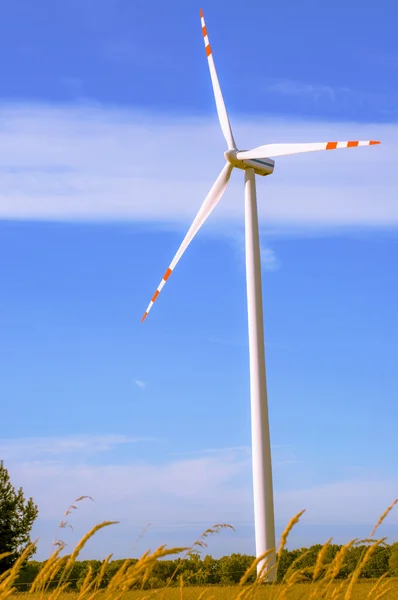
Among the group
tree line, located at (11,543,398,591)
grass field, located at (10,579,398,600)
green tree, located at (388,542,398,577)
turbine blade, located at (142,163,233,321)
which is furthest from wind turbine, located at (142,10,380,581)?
green tree, located at (388,542,398,577)

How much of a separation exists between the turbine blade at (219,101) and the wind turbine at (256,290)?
5 cm

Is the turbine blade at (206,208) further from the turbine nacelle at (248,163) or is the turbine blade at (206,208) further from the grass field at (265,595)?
the grass field at (265,595)

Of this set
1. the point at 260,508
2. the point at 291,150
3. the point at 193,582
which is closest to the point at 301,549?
the point at 193,582

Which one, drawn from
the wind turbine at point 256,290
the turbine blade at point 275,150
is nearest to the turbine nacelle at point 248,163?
the wind turbine at point 256,290

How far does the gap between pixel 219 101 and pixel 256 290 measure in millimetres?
11671

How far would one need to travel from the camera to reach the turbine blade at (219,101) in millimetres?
33859

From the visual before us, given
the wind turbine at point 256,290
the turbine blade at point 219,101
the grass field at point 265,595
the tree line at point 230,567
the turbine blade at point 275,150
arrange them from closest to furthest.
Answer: the grass field at point 265,595 < the wind turbine at point 256,290 < the turbine blade at point 275,150 < the tree line at point 230,567 < the turbine blade at point 219,101

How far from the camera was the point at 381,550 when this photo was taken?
3834cm

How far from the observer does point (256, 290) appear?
29094 millimetres

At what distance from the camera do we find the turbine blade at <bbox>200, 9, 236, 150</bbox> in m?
33.9

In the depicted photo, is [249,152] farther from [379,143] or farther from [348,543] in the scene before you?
[348,543]

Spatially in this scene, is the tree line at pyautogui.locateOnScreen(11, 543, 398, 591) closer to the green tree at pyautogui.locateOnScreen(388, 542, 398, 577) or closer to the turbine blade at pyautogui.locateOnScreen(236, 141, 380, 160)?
the green tree at pyautogui.locateOnScreen(388, 542, 398, 577)

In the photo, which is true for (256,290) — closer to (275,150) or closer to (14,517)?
(275,150)

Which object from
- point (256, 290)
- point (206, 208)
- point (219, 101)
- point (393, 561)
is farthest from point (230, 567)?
point (219, 101)
